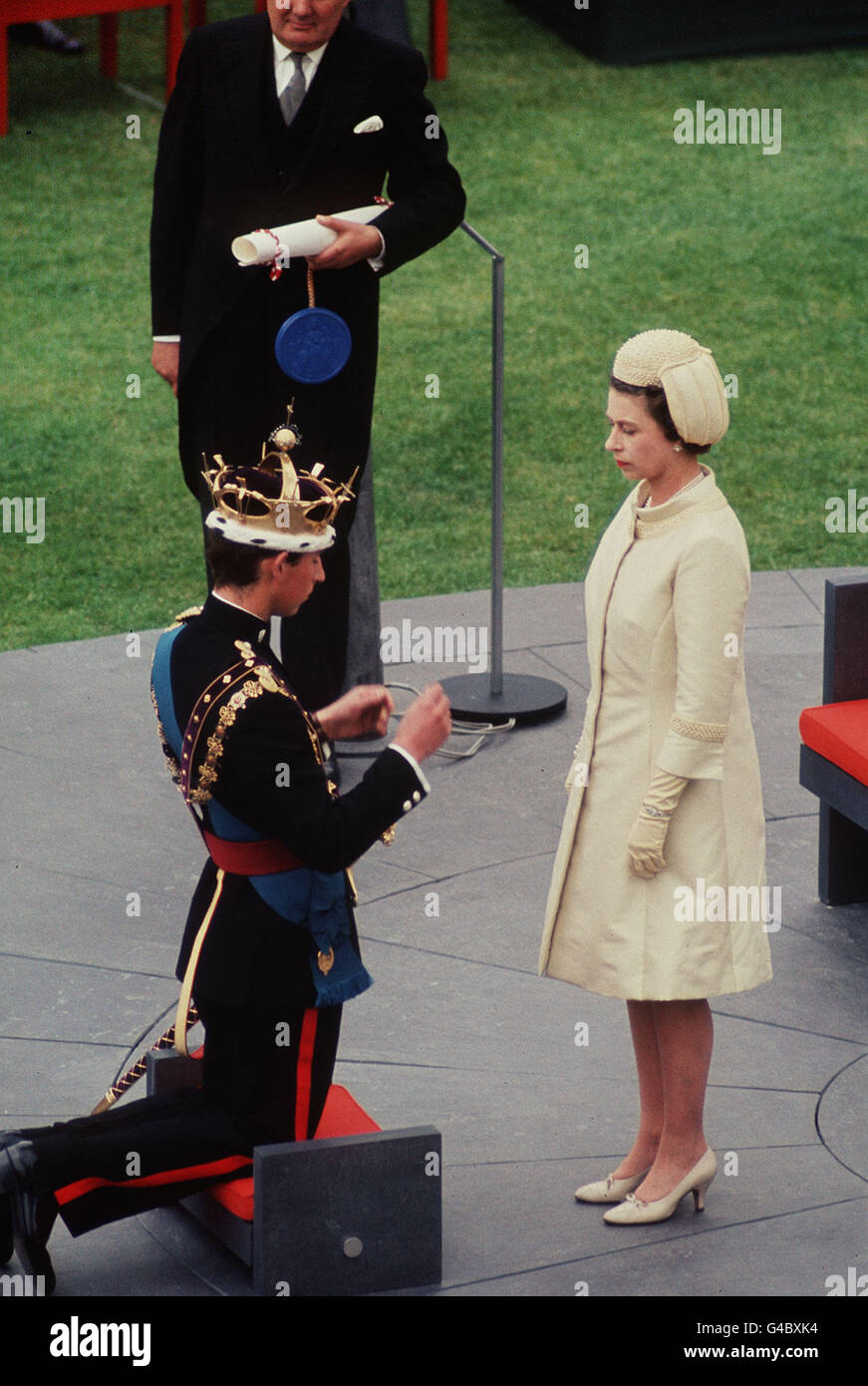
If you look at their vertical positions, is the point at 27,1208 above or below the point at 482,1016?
above

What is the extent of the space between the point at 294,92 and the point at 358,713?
7.75 feet

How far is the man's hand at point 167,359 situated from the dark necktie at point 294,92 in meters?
0.71

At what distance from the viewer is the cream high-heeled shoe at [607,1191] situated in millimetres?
4727

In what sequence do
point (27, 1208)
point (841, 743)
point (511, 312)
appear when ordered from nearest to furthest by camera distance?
point (27, 1208)
point (841, 743)
point (511, 312)

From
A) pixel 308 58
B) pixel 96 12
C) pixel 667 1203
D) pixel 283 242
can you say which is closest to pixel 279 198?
pixel 283 242

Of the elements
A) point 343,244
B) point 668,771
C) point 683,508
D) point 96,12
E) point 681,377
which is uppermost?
point 96,12

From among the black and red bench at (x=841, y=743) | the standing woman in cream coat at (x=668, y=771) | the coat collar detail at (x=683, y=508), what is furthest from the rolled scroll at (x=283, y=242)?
the coat collar detail at (x=683, y=508)

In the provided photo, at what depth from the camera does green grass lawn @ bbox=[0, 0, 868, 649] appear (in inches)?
383

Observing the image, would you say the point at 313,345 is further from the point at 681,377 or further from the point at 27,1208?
the point at 27,1208

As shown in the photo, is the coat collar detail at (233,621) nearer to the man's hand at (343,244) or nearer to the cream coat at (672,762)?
the cream coat at (672,762)

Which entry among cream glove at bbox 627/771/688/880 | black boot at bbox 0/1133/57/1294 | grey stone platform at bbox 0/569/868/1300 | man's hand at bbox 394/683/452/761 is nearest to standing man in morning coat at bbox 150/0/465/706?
grey stone platform at bbox 0/569/868/1300

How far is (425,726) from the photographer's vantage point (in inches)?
172

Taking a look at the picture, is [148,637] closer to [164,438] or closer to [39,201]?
[164,438]

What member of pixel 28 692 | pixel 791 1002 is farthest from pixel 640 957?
pixel 28 692
